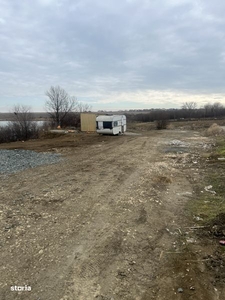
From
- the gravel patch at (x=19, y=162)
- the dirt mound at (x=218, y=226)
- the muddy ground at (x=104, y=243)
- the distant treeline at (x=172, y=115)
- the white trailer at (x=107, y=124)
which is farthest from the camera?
the distant treeline at (x=172, y=115)

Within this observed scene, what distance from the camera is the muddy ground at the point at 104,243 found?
10.2 ft

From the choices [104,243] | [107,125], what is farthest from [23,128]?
[104,243]

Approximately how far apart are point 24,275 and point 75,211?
7.44 feet

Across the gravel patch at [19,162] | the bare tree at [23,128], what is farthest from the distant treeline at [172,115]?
the gravel patch at [19,162]

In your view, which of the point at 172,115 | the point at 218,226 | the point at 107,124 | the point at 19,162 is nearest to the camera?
the point at 218,226

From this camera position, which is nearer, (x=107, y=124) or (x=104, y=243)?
(x=104, y=243)

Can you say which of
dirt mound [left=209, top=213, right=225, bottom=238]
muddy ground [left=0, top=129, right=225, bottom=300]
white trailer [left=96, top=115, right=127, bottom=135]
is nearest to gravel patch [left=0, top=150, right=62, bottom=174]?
muddy ground [left=0, top=129, right=225, bottom=300]

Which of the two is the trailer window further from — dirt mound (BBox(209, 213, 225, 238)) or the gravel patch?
dirt mound (BBox(209, 213, 225, 238))

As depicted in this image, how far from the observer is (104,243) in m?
4.18

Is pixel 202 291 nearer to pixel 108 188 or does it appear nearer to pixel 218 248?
pixel 218 248

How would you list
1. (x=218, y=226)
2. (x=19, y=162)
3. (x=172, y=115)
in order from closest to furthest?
1. (x=218, y=226)
2. (x=19, y=162)
3. (x=172, y=115)

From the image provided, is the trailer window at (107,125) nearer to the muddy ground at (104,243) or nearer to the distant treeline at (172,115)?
the muddy ground at (104,243)

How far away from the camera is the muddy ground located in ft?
10.2

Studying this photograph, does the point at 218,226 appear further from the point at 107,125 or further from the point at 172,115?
the point at 172,115
